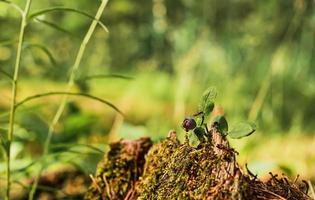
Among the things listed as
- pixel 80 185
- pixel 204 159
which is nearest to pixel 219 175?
pixel 204 159

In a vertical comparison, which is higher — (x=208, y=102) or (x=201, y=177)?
(x=208, y=102)

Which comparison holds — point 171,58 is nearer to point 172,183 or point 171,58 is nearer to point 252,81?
point 252,81

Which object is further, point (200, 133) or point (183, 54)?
point (183, 54)

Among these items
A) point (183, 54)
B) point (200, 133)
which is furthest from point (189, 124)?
point (183, 54)

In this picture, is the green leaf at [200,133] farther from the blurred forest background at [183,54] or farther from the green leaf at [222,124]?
the blurred forest background at [183,54]

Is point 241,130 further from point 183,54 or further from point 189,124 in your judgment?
point 183,54

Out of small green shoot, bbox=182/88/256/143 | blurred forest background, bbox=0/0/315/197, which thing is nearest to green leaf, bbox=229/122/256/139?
small green shoot, bbox=182/88/256/143
